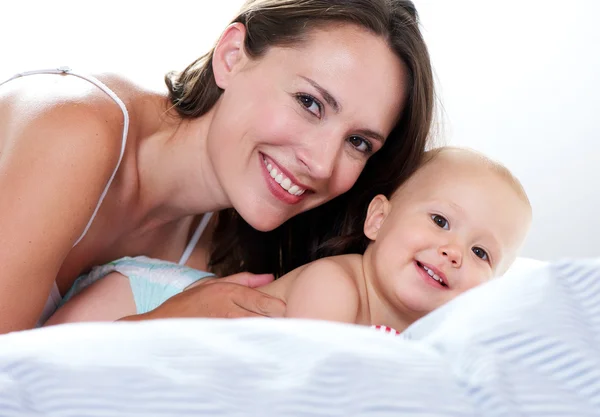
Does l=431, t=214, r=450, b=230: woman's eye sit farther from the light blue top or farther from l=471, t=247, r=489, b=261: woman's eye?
the light blue top

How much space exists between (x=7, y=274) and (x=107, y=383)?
852 millimetres

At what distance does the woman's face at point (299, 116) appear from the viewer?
1672mm

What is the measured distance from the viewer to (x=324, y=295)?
1558mm

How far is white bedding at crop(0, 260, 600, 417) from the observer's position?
65cm

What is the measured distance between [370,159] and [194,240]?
54 cm

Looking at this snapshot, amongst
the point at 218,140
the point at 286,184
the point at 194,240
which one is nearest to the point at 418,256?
the point at 286,184

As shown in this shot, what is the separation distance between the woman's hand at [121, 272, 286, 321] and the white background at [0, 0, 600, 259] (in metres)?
2.00

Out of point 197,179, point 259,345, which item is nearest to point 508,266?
point 197,179

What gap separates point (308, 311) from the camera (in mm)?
1546

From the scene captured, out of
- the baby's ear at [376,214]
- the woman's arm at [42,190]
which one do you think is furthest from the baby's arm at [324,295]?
the woman's arm at [42,190]

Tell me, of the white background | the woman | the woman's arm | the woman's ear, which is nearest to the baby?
the woman

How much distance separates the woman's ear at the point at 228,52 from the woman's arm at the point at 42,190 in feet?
1.15

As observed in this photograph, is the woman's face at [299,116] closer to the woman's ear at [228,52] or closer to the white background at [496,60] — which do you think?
the woman's ear at [228,52]

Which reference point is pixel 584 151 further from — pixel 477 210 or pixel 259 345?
pixel 259 345
